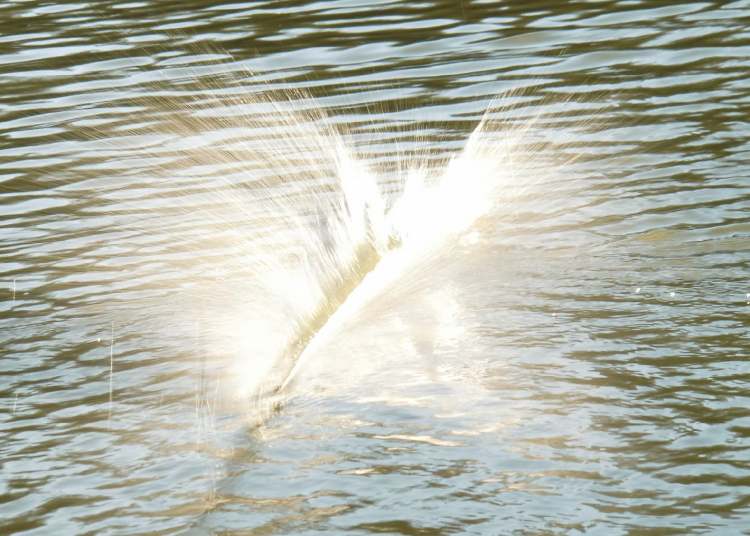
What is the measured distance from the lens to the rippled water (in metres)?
4.46

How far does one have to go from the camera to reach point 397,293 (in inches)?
250

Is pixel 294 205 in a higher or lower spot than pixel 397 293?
higher

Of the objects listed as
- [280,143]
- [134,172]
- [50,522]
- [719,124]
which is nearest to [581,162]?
[719,124]

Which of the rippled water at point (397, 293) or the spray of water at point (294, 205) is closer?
the rippled water at point (397, 293)

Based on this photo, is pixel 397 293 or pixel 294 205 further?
pixel 294 205

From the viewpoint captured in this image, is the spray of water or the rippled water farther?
the spray of water

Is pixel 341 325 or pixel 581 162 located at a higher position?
pixel 581 162

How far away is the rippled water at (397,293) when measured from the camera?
446 cm

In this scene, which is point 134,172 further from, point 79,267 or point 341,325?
point 341,325

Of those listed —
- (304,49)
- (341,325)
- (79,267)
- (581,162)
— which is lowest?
(341,325)

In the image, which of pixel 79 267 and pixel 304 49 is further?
pixel 304 49

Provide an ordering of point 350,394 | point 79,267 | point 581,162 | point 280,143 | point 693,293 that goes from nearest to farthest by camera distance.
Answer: point 350,394 → point 693,293 → point 79,267 → point 581,162 → point 280,143

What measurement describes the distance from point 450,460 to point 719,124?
426 cm

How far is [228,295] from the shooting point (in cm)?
655
